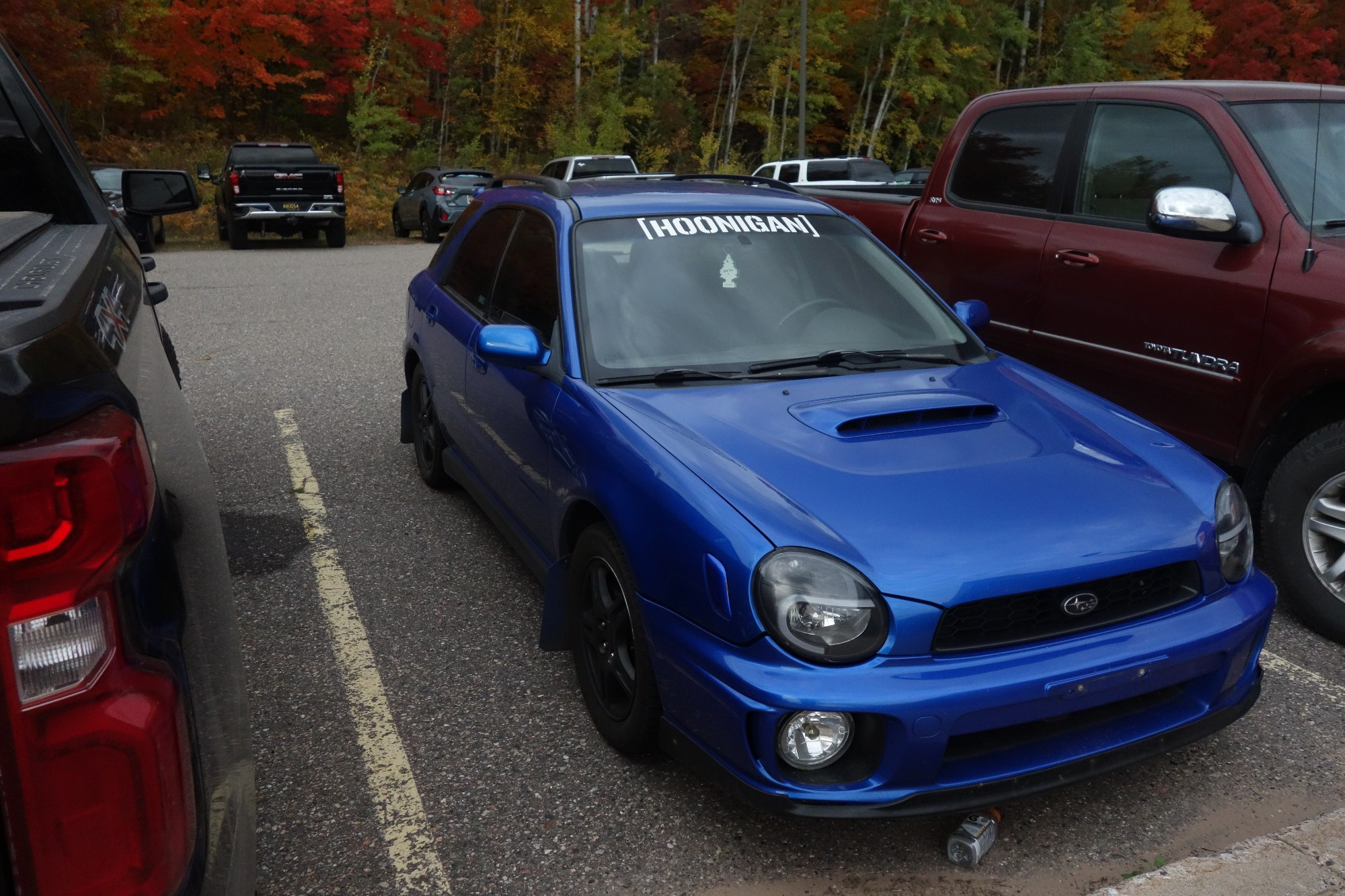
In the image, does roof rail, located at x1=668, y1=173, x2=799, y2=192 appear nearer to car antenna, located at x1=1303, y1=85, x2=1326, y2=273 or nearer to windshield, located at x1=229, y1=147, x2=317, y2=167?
car antenna, located at x1=1303, y1=85, x2=1326, y2=273

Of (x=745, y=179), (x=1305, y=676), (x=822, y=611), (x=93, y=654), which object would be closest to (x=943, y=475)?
(x=822, y=611)

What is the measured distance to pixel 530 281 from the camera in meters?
4.13

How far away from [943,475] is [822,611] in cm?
61

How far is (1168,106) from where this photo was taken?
4824 mm

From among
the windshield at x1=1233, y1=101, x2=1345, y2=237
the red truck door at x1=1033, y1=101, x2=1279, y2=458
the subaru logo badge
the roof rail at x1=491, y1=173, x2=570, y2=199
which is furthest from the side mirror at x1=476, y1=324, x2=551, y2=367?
the windshield at x1=1233, y1=101, x2=1345, y2=237

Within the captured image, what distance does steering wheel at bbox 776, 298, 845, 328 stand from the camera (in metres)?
3.87

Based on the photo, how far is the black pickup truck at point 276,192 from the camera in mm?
20094

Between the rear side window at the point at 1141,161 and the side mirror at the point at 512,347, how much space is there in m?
2.79

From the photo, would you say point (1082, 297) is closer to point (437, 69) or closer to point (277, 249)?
point (277, 249)

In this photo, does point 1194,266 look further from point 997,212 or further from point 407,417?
point 407,417

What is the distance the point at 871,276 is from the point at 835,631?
1988 mm

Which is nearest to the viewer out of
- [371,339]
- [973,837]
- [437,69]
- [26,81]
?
[973,837]

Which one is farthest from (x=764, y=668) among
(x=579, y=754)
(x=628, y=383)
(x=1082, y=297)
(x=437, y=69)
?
(x=437, y=69)

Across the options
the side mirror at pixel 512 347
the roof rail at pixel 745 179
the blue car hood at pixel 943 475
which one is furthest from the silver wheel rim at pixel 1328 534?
the side mirror at pixel 512 347
